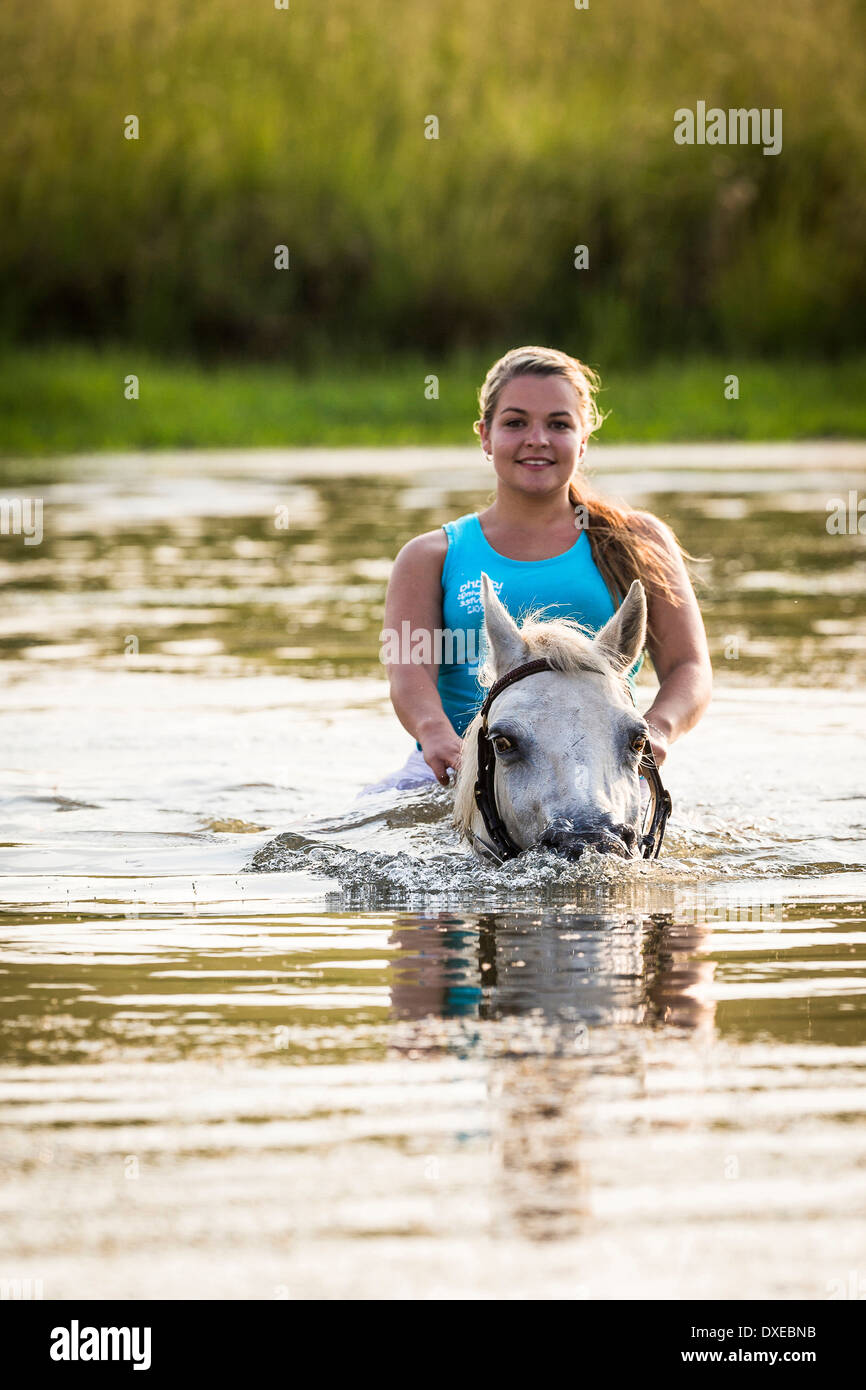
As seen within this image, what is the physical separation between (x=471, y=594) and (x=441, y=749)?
0.56 meters

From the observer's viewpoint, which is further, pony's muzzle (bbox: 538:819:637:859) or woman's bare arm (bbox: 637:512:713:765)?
woman's bare arm (bbox: 637:512:713:765)

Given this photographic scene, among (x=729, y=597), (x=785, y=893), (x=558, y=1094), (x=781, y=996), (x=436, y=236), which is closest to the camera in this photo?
(x=558, y=1094)

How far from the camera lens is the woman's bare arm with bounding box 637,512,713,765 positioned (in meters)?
6.26

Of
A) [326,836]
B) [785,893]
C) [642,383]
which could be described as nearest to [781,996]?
[785,893]

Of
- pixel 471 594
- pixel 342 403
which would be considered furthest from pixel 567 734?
pixel 342 403

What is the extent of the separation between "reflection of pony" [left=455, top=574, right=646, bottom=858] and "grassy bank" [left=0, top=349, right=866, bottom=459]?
14.6m

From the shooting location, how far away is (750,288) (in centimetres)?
2312

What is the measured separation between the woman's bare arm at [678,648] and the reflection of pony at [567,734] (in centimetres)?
70

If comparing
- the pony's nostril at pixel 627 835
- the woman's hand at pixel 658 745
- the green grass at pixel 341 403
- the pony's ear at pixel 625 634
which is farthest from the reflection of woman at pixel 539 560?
the green grass at pixel 341 403

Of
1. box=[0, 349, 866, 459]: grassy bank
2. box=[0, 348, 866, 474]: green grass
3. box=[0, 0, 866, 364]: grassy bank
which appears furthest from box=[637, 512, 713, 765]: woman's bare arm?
box=[0, 0, 866, 364]: grassy bank

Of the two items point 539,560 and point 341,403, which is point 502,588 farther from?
point 341,403

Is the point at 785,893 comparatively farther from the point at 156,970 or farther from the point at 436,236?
the point at 436,236

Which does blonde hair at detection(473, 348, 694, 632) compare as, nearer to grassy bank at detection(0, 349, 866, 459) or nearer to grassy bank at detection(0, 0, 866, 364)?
grassy bank at detection(0, 349, 866, 459)
